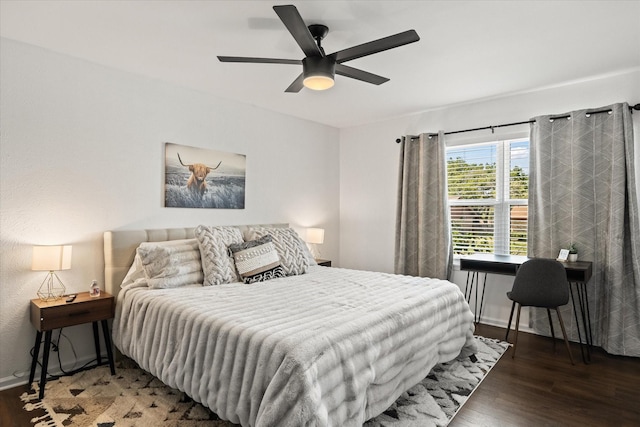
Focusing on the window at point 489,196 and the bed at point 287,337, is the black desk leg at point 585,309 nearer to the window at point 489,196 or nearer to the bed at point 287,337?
the window at point 489,196

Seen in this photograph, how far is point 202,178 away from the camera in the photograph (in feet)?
12.4

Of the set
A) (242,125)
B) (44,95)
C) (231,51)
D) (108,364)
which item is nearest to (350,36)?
(231,51)

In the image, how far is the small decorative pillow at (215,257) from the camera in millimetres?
3029

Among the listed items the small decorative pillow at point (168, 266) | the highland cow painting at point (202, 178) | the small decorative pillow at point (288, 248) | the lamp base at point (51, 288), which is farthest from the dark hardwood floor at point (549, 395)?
the highland cow painting at point (202, 178)

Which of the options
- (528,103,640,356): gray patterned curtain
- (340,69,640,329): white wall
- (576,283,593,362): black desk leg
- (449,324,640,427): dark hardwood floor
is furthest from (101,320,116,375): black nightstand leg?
(576,283,593,362): black desk leg

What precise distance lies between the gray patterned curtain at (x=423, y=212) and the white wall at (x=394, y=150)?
23cm

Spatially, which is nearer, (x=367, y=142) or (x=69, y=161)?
(x=69, y=161)

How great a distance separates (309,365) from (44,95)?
2.85 m

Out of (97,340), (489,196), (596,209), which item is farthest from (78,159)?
(596,209)

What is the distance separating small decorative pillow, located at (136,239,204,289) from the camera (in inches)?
113

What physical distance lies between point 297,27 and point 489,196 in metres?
3.18

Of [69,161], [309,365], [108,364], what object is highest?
[69,161]

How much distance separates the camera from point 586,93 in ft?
11.5

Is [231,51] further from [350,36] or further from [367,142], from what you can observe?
[367,142]
